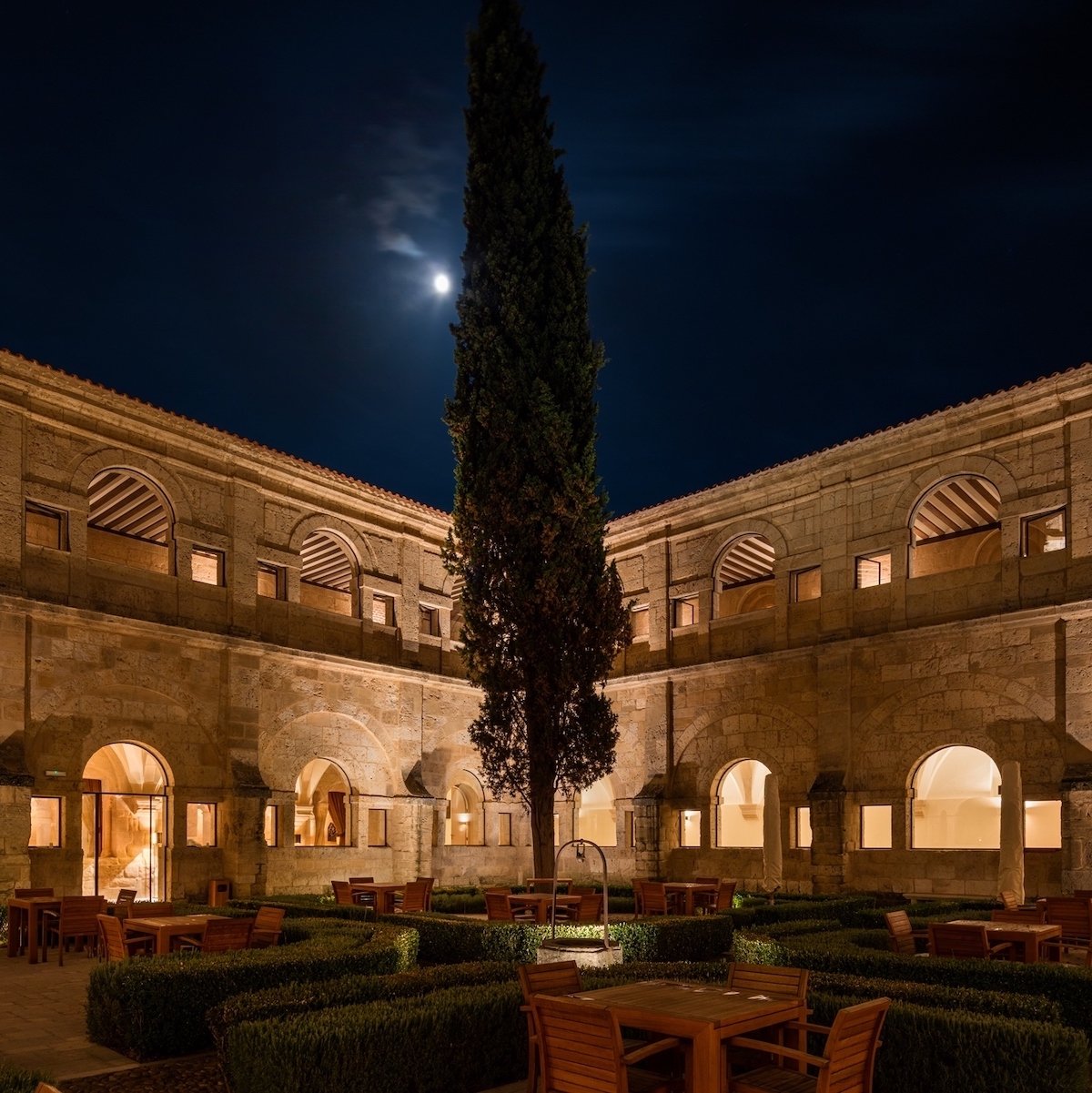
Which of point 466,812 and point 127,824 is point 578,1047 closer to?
point 127,824

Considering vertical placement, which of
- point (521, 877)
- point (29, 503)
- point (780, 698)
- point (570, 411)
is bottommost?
point (521, 877)

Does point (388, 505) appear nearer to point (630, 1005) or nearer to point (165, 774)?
point (165, 774)

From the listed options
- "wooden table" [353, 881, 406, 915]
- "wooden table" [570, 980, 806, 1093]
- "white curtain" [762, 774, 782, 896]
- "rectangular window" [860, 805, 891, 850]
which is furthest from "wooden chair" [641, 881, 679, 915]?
"wooden table" [570, 980, 806, 1093]

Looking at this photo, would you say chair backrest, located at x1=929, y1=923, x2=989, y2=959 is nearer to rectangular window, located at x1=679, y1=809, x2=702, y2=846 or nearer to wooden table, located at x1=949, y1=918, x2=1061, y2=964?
wooden table, located at x1=949, y1=918, x2=1061, y2=964

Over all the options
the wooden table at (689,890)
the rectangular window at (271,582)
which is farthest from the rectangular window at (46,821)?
the wooden table at (689,890)

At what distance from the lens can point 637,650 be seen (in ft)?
84.1

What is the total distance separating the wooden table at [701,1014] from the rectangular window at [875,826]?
14.5m

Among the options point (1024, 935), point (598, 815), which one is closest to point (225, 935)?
point (1024, 935)

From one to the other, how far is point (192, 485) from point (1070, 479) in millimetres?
16162

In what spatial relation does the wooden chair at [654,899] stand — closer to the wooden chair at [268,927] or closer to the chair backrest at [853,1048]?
the wooden chair at [268,927]

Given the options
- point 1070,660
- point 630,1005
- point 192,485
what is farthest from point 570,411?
point 630,1005

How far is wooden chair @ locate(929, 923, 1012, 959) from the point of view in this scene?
1076 cm

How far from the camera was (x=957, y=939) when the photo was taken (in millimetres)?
10945

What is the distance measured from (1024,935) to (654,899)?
7.44m
